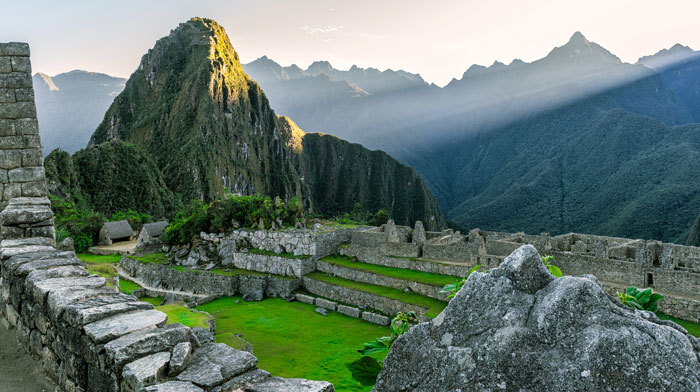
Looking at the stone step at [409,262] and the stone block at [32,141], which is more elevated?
the stone block at [32,141]

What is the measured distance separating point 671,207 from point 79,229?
282ft

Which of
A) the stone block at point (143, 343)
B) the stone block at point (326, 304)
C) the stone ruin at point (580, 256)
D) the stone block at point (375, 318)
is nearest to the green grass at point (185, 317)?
the stone block at point (326, 304)

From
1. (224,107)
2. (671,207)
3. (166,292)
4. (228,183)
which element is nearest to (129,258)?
(166,292)

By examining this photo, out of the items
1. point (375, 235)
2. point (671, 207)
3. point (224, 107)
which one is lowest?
point (671, 207)

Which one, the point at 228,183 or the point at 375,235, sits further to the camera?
the point at 228,183

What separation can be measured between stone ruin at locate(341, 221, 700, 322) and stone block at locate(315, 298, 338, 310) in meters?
3.88

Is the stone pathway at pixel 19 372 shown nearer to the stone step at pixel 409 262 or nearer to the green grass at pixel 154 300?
the stone step at pixel 409 262

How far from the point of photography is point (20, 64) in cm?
762

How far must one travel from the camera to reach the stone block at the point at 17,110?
7414 millimetres

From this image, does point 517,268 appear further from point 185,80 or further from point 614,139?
point 185,80

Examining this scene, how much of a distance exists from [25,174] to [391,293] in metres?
15.3

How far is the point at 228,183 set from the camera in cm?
13612

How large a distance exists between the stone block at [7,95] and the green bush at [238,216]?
60.9 ft

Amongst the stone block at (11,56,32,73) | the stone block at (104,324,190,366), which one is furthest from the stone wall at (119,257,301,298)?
the stone block at (104,324,190,366)
